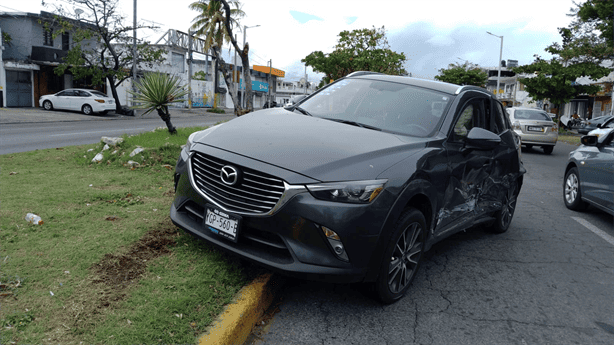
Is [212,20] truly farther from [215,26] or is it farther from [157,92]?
[157,92]

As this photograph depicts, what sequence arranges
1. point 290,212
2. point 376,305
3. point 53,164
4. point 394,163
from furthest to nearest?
point 53,164 → point 376,305 → point 394,163 → point 290,212

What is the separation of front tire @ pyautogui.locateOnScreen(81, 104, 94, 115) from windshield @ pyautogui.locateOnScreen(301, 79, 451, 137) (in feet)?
86.2

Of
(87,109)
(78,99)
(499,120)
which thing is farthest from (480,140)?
(78,99)

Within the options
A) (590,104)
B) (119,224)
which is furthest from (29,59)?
(590,104)

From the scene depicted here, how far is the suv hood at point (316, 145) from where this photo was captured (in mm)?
3197

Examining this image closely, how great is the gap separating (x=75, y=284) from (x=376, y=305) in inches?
84.3

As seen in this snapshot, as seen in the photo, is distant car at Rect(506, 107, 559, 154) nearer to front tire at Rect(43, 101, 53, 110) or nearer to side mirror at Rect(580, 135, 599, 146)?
side mirror at Rect(580, 135, 599, 146)

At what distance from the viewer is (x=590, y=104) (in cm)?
4384

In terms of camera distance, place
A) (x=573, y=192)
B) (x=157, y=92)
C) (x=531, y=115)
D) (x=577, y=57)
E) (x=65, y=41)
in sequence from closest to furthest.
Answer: (x=573, y=192) → (x=157, y=92) → (x=531, y=115) → (x=577, y=57) → (x=65, y=41)

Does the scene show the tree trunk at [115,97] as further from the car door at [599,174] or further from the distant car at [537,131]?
the car door at [599,174]

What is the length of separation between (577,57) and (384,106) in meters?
26.8

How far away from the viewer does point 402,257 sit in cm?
365

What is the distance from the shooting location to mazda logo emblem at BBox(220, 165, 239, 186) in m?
3.25

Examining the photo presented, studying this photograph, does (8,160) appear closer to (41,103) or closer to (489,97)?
(489,97)
